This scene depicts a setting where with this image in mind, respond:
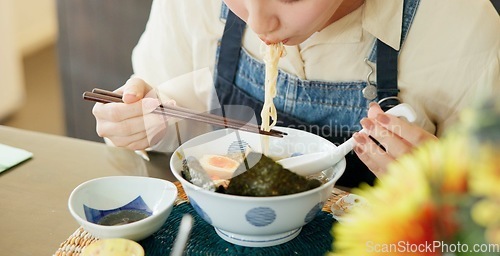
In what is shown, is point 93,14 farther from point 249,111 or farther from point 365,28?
point 365,28

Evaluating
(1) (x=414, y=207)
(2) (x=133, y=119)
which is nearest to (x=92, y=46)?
(2) (x=133, y=119)

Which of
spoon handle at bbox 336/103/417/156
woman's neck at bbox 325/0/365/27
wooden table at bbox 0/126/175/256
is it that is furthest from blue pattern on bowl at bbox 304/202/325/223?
woman's neck at bbox 325/0/365/27

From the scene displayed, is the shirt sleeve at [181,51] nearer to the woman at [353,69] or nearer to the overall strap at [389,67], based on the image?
the woman at [353,69]

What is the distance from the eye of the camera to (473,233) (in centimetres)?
49

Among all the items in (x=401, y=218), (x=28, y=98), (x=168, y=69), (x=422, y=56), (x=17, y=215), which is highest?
(x=401, y=218)

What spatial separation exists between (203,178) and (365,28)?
0.56 m

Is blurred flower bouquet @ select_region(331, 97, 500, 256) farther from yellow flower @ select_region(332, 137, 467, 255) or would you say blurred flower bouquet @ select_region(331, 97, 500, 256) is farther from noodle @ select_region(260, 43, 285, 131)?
noodle @ select_region(260, 43, 285, 131)

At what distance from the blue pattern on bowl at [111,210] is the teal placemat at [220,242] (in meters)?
0.05

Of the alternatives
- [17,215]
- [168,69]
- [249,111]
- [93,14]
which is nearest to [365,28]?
[249,111]

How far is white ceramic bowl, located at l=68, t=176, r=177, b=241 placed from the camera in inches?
39.1

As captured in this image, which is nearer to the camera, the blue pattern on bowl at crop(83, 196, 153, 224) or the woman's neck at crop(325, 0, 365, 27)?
the blue pattern on bowl at crop(83, 196, 153, 224)

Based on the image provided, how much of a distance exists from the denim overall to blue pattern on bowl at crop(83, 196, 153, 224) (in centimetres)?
34

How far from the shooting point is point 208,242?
1.04 metres

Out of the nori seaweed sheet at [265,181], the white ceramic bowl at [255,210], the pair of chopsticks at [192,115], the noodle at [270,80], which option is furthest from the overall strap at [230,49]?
the nori seaweed sheet at [265,181]
